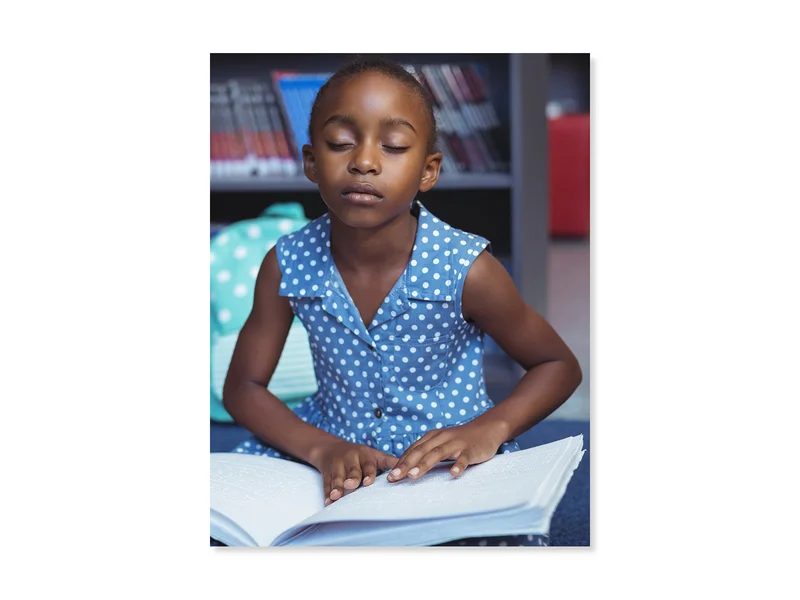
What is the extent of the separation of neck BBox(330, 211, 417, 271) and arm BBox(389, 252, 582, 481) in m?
0.10

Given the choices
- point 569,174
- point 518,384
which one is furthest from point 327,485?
point 569,174

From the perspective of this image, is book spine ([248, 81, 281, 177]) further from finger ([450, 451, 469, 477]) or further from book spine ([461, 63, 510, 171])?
finger ([450, 451, 469, 477])

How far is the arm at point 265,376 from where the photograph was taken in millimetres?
1338

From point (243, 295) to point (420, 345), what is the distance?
0.51 metres

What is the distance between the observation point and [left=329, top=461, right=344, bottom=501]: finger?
49.1 inches

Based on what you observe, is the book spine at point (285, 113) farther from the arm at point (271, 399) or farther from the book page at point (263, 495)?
the book page at point (263, 495)

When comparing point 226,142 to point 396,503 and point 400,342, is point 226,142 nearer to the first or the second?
point 400,342

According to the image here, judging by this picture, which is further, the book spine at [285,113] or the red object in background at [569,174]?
the book spine at [285,113]

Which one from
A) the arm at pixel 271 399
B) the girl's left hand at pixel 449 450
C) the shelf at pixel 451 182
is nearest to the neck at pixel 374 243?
the arm at pixel 271 399

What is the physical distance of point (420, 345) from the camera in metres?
1.31
